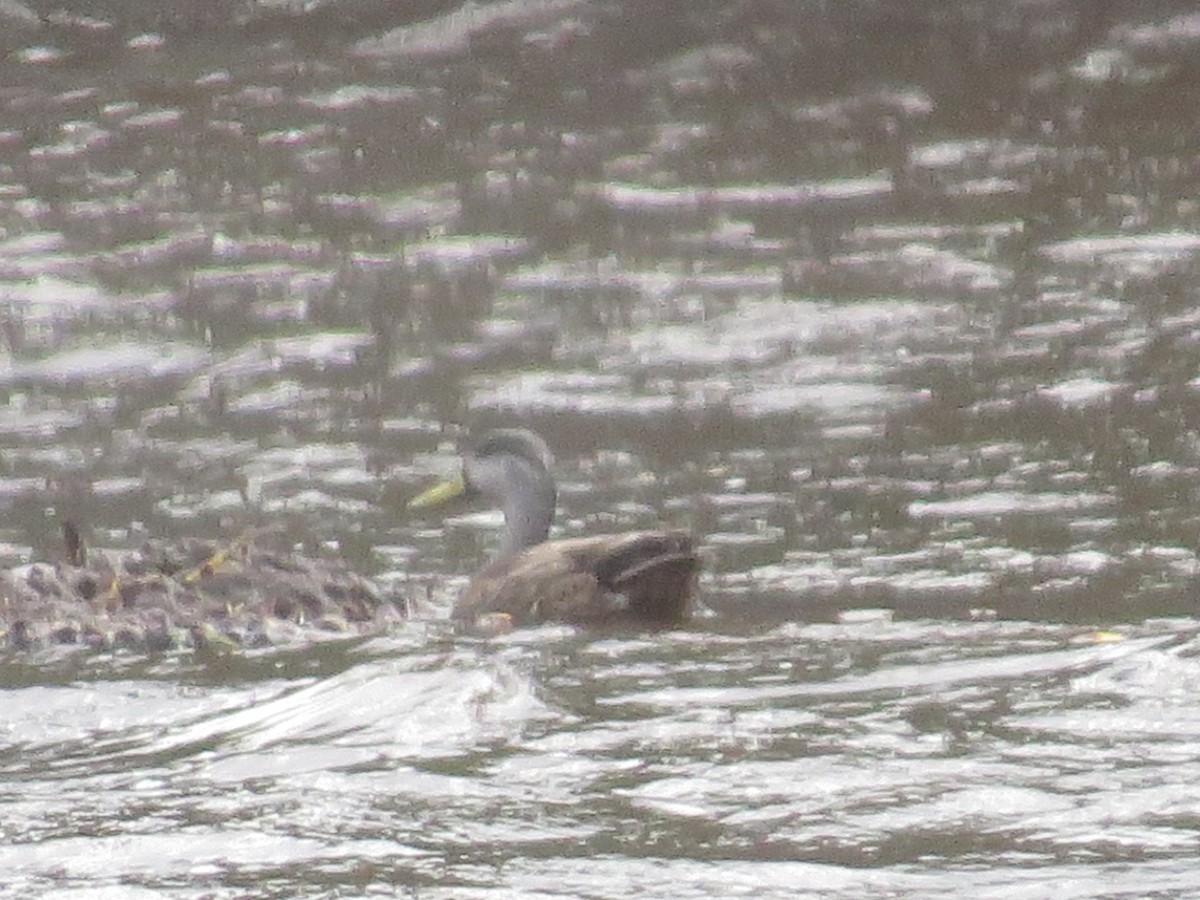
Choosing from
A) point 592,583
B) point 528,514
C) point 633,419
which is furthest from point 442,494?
point 633,419

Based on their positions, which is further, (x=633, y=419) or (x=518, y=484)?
(x=633, y=419)

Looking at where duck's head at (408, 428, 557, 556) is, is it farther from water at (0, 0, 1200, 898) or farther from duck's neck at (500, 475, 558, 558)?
water at (0, 0, 1200, 898)

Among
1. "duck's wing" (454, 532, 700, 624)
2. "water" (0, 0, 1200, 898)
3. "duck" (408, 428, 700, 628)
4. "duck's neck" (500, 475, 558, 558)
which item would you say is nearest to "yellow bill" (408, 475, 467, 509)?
"water" (0, 0, 1200, 898)

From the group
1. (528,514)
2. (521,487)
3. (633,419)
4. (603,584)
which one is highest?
(633,419)

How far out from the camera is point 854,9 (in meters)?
22.7

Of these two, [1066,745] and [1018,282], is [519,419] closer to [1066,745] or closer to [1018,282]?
[1018,282]

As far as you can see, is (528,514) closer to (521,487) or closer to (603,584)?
(521,487)

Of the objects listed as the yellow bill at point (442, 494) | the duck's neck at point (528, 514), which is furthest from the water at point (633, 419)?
the duck's neck at point (528, 514)

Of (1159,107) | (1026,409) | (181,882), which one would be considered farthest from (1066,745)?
(1159,107)

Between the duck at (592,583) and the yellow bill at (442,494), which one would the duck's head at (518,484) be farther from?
the duck at (592,583)

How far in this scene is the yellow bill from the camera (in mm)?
13891

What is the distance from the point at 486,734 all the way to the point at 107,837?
56.7 inches

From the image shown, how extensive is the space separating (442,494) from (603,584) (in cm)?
198

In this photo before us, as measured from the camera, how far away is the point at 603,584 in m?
12.1
